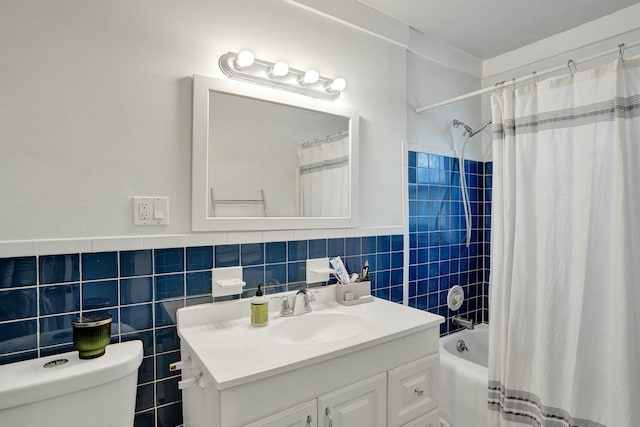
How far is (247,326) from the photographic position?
1327 mm

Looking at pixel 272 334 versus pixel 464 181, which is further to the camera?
pixel 464 181

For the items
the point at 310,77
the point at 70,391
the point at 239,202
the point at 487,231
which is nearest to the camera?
the point at 70,391

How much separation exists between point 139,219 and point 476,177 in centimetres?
227

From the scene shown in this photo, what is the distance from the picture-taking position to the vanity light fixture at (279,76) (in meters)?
1.38

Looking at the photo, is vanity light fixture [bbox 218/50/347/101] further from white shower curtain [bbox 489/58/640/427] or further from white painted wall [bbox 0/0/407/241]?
white shower curtain [bbox 489/58/640/427]

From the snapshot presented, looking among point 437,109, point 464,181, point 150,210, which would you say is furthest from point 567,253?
point 150,210

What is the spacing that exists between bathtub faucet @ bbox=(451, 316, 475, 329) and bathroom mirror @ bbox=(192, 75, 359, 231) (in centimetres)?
107

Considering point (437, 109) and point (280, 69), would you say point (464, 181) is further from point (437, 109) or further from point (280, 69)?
point (280, 69)

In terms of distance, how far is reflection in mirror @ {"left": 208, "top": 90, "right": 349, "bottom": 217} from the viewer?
1.39 meters

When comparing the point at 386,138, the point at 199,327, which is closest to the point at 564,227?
the point at 386,138

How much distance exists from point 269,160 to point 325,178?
31 centimetres

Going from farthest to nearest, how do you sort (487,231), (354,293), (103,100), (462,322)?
(487,231) < (462,322) < (354,293) < (103,100)

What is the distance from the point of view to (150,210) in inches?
48.4

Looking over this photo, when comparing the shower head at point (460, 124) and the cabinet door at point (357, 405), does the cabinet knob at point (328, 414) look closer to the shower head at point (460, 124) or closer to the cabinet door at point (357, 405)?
the cabinet door at point (357, 405)
